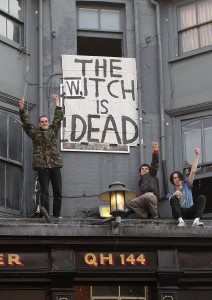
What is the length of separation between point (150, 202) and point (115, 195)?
1.61 metres

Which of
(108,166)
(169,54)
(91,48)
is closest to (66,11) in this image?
(91,48)

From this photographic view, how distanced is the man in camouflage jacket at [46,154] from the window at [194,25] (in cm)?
399

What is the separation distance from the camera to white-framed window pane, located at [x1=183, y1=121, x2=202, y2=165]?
19.6m

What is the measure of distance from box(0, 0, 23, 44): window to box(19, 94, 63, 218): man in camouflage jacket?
8.11 feet

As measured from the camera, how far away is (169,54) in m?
20.4

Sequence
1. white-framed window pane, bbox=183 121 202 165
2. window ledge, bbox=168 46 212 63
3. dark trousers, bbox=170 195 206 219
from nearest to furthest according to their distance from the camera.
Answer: dark trousers, bbox=170 195 206 219, white-framed window pane, bbox=183 121 202 165, window ledge, bbox=168 46 212 63

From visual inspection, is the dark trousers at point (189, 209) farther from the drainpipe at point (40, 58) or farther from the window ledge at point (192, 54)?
the window ledge at point (192, 54)

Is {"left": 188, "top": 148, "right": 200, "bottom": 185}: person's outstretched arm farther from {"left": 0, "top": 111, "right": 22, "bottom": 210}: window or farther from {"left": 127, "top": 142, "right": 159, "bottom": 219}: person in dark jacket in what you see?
{"left": 0, "top": 111, "right": 22, "bottom": 210}: window

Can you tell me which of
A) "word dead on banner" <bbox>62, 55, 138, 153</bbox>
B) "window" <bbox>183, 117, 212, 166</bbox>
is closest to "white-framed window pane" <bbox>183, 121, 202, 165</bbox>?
"window" <bbox>183, 117, 212, 166</bbox>

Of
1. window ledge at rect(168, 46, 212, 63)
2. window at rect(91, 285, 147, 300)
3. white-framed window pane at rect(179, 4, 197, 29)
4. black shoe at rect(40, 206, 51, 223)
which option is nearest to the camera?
black shoe at rect(40, 206, 51, 223)

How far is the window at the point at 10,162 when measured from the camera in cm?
1848

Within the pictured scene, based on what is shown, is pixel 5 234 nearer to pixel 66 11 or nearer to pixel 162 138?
pixel 162 138

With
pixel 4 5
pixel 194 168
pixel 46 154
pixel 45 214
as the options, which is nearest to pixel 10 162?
pixel 46 154

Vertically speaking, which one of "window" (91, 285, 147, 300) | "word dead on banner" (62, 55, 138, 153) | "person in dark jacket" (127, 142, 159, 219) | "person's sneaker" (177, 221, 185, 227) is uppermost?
"word dead on banner" (62, 55, 138, 153)
